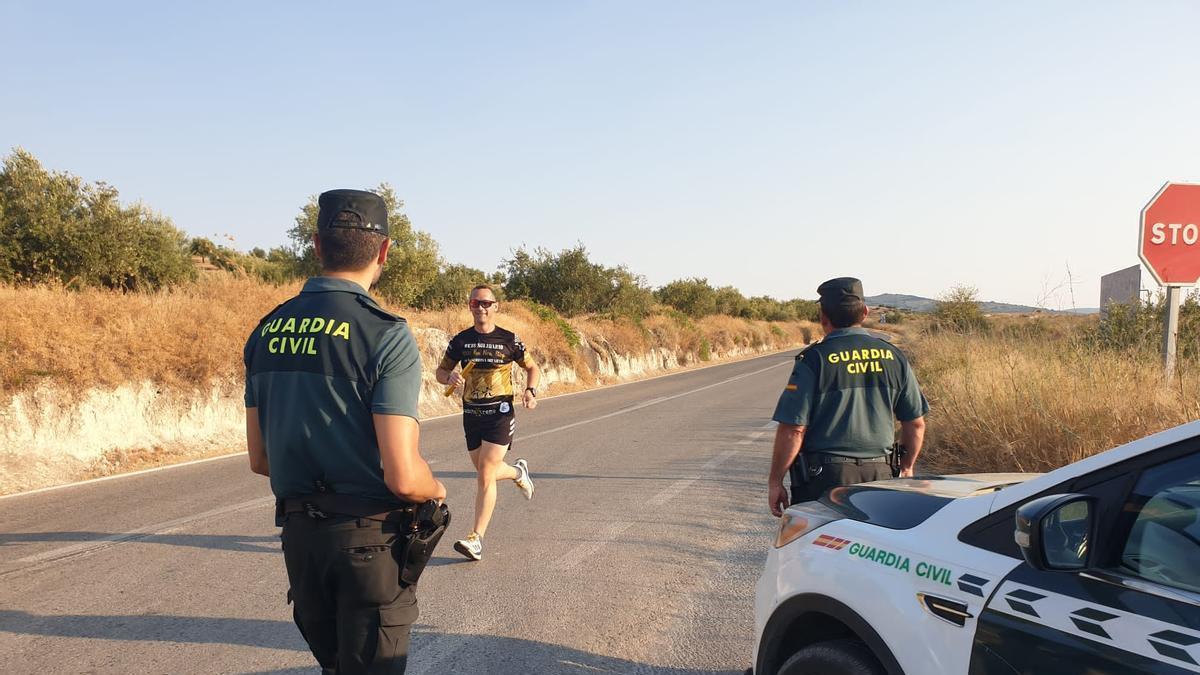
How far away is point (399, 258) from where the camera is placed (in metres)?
25.9

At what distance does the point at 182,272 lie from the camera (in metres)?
16.5

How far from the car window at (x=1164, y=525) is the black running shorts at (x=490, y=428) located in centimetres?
440

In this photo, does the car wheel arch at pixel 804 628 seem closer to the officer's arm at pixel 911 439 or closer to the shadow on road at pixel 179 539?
the officer's arm at pixel 911 439

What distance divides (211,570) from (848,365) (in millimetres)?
4513

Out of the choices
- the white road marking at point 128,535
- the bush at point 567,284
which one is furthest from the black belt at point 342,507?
the bush at point 567,284

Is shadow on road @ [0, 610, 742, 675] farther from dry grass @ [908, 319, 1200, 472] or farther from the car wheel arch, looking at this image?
dry grass @ [908, 319, 1200, 472]

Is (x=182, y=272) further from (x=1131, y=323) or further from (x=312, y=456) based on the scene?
(x=1131, y=323)

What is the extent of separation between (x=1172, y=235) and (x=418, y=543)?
8.18m

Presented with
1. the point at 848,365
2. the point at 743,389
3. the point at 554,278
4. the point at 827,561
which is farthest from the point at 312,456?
the point at 554,278

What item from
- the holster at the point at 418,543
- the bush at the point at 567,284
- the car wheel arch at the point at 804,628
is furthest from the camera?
the bush at the point at 567,284

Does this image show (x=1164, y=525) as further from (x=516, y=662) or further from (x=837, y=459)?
(x=516, y=662)

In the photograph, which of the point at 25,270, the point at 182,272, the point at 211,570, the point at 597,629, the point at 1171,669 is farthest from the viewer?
the point at 182,272

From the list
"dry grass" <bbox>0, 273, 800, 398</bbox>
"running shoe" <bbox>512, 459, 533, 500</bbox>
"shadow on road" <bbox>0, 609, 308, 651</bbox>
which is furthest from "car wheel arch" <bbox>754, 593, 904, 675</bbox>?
"dry grass" <bbox>0, 273, 800, 398</bbox>

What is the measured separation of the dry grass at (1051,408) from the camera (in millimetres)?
6180
